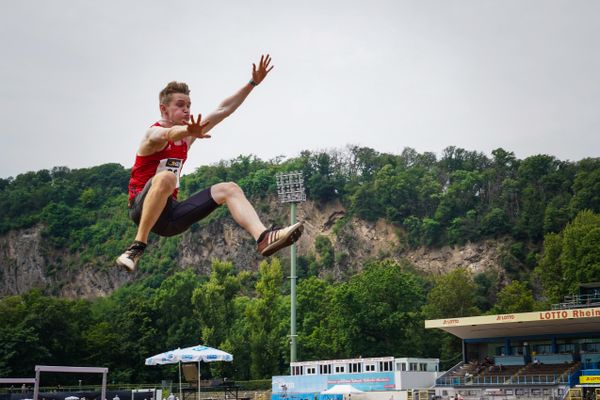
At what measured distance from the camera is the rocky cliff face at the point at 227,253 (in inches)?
3917

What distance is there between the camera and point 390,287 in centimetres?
6028

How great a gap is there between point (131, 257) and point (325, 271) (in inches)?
3868

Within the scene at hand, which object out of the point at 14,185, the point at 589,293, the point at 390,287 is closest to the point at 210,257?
the point at 14,185

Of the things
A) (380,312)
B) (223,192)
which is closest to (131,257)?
(223,192)

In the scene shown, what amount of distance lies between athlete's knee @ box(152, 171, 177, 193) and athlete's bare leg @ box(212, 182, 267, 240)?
0.39 m

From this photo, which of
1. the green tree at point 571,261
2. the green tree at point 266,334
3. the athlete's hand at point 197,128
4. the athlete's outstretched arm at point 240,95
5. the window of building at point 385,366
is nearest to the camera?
the athlete's hand at point 197,128

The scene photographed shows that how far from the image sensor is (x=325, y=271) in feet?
342

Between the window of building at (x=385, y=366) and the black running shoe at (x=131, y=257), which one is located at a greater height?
the black running shoe at (x=131, y=257)

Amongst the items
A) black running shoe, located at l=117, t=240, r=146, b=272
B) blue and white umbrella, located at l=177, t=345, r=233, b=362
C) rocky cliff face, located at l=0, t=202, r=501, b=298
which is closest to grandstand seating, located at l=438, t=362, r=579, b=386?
blue and white umbrella, located at l=177, t=345, r=233, b=362

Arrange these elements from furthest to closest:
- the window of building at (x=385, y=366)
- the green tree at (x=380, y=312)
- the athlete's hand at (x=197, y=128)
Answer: the green tree at (x=380, y=312), the window of building at (x=385, y=366), the athlete's hand at (x=197, y=128)

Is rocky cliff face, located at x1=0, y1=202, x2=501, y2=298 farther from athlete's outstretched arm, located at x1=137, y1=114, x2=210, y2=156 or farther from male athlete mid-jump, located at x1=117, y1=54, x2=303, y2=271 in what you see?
athlete's outstretched arm, located at x1=137, y1=114, x2=210, y2=156

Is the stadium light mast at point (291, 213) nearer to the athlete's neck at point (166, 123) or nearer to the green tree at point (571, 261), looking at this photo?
the green tree at point (571, 261)

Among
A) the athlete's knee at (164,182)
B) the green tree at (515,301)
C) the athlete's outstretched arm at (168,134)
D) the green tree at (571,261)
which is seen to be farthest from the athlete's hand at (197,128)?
the green tree at (515,301)

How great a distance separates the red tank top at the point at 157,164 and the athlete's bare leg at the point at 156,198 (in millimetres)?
198
